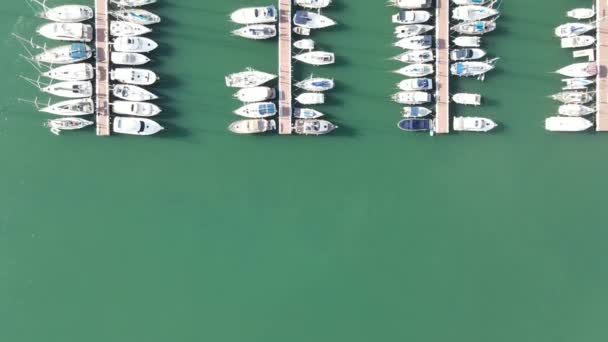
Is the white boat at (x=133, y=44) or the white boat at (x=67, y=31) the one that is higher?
the white boat at (x=67, y=31)

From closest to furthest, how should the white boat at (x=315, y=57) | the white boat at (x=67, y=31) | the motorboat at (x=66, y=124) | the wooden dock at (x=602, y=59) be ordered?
the white boat at (x=67, y=31)
the motorboat at (x=66, y=124)
the white boat at (x=315, y=57)
the wooden dock at (x=602, y=59)

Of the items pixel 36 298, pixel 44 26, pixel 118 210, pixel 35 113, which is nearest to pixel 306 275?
pixel 118 210

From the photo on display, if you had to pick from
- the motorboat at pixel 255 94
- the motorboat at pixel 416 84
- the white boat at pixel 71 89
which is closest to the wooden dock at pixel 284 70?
the motorboat at pixel 255 94

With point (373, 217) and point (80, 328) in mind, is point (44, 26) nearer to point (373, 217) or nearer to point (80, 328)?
point (80, 328)

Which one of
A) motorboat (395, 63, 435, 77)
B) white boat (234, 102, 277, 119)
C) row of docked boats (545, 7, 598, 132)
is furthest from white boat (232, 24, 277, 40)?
row of docked boats (545, 7, 598, 132)

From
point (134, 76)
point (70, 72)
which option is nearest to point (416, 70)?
point (134, 76)

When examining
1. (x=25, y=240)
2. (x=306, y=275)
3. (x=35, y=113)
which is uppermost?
(x=35, y=113)

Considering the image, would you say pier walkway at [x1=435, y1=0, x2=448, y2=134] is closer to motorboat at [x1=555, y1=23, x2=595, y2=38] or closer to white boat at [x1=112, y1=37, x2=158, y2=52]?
motorboat at [x1=555, y1=23, x2=595, y2=38]

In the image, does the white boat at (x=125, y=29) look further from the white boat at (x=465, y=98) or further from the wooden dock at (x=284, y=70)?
the white boat at (x=465, y=98)
